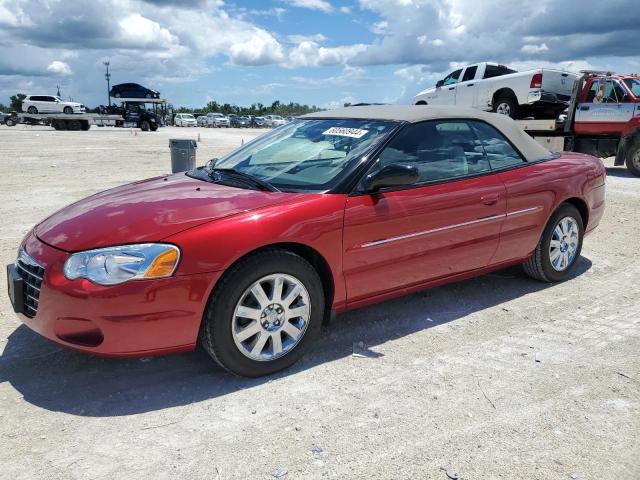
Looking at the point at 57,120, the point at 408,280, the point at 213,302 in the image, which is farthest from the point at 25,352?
the point at 57,120

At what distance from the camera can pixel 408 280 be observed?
12.3 feet

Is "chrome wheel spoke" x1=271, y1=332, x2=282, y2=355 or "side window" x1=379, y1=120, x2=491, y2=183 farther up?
"side window" x1=379, y1=120, x2=491, y2=183

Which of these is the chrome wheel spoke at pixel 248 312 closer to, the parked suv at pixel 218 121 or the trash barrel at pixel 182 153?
the trash barrel at pixel 182 153

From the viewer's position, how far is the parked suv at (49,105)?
42.0 meters

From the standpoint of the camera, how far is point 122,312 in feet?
9.00

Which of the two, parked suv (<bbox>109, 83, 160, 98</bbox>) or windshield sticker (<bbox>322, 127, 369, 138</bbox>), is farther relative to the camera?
parked suv (<bbox>109, 83, 160, 98</bbox>)

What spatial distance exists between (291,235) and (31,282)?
1.43 m

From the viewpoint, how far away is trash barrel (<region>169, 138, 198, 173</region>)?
944cm

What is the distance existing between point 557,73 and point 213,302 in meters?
13.7

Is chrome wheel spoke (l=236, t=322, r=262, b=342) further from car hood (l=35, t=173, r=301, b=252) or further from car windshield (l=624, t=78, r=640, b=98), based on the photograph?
car windshield (l=624, t=78, r=640, b=98)

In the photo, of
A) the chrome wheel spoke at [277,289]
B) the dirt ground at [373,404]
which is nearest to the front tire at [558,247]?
the dirt ground at [373,404]

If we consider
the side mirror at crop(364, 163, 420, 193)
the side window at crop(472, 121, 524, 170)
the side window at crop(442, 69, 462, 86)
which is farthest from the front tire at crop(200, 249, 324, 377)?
the side window at crop(442, 69, 462, 86)

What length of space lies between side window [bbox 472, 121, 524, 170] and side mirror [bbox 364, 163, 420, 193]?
1122 mm

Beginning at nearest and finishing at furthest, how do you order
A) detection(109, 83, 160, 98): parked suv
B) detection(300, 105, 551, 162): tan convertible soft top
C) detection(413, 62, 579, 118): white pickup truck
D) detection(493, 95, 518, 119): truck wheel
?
detection(300, 105, 551, 162): tan convertible soft top
detection(413, 62, 579, 118): white pickup truck
detection(493, 95, 518, 119): truck wheel
detection(109, 83, 160, 98): parked suv
